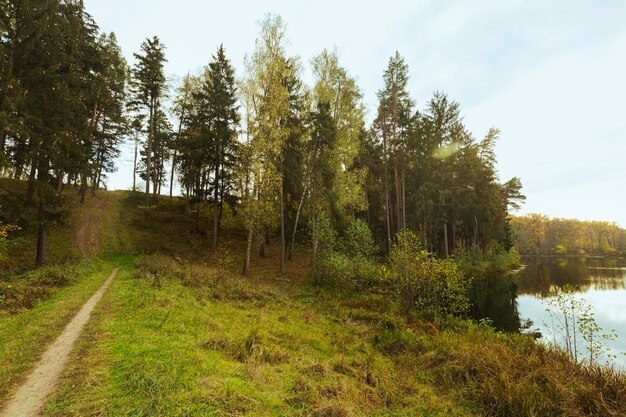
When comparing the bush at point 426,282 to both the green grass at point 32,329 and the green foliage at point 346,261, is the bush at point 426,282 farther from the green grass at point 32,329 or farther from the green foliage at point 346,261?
the green grass at point 32,329

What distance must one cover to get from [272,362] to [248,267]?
51.0 ft

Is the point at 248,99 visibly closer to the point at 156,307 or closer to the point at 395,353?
the point at 156,307

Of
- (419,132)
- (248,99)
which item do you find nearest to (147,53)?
(248,99)

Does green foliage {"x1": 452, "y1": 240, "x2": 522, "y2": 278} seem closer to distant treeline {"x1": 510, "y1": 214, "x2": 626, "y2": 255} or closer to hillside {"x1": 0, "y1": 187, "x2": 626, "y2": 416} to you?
hillside {"x1": 0, "y1": 187, "x2": 626, "y2": 416}

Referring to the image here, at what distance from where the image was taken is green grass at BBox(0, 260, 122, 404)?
6.01 meters

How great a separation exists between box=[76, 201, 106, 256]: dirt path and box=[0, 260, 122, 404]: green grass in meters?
10.4

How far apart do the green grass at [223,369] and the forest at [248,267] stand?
2.1 inches

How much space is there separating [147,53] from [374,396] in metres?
37.6

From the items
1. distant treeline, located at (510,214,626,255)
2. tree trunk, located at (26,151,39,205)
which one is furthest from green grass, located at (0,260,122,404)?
distant treeline, located at (510,214,626,255)

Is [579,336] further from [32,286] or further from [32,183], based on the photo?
[32,183]

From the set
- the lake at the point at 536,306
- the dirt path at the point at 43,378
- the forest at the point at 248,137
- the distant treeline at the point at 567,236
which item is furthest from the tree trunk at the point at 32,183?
the distant treeline at the point at 567,236

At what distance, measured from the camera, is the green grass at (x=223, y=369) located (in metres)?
5.09

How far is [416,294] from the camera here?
1515 cm

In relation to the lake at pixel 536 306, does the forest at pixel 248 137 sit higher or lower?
higher
